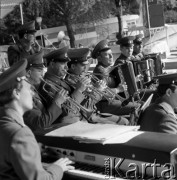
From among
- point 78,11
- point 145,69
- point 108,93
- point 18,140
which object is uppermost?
A: point 78,11

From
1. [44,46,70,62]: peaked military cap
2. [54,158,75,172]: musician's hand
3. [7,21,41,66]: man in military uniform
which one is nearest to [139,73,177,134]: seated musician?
[54,158,75,172]: musician's hand

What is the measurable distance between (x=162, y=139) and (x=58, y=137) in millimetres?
674

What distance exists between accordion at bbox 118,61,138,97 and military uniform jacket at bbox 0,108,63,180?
9.90ft

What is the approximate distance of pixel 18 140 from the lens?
1.93 metres

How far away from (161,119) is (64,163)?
3.18 feet

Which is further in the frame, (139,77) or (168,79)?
(139,77)

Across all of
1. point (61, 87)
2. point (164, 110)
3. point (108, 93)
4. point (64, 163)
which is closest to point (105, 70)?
point (108, 93)

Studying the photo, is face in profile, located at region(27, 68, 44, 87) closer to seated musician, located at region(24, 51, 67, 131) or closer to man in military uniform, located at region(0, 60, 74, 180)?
seated musician, located at region(24, 51, 67, 131)

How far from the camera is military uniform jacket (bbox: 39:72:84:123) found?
Result: 3.54 m

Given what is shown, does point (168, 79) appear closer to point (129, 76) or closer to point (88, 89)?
point (88, 89)

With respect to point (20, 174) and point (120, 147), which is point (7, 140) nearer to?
point (20, 174)

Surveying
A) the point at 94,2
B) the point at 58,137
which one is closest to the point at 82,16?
the point at 94,2

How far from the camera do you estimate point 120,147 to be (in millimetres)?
2084

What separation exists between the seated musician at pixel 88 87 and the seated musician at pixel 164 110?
3.74 feet
